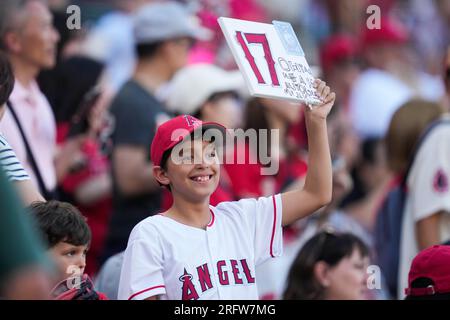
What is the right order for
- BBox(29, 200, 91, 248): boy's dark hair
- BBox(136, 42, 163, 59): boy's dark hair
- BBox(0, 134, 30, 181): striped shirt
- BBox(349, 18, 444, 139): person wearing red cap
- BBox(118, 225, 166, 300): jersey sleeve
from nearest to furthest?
BBox(118, 225, 166, 300): jersey sleeve → BBox(29, 200, 91, 248): boy's dark hair → BBox(0, 134, 30, 181): striped shirt → BBox(136, 42, 163, 59): boy's dark hair → BBox(349, 18, 444, 139): person wearing red cap

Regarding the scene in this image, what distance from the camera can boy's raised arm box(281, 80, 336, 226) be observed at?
3.87 meters

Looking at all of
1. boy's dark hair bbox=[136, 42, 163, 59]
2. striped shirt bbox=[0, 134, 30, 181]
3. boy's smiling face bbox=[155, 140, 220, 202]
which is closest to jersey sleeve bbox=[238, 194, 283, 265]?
boy's smiling face bbox=[155, 140, 220, 202]

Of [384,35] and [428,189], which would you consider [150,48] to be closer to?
[428,189]

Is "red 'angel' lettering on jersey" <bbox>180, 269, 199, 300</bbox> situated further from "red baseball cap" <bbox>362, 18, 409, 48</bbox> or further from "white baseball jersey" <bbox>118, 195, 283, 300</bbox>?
"red baseball cap" <bbox>362, 18, 409, 48</bbox>

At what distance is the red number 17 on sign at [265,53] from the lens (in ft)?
12.0

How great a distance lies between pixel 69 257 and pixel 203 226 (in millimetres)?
468

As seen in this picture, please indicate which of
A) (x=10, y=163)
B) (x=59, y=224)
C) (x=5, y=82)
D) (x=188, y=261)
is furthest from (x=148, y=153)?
(x=188, y=261)

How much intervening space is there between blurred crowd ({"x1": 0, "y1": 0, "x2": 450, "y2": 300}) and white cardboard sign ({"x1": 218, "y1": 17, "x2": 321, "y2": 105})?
79 centimetres

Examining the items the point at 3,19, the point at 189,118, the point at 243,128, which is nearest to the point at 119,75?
the point at 243,128

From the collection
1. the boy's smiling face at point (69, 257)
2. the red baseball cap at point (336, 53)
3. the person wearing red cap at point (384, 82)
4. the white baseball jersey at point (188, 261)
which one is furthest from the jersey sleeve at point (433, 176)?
the red baseball cap at point (336, 53)

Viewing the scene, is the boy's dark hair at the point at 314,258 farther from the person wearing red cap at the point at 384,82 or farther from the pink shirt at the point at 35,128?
the person wearing red cap at the point at 384,82

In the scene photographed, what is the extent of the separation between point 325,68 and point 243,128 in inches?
111

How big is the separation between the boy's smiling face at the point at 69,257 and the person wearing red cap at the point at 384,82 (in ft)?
16.7

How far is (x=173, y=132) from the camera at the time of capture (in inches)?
150
